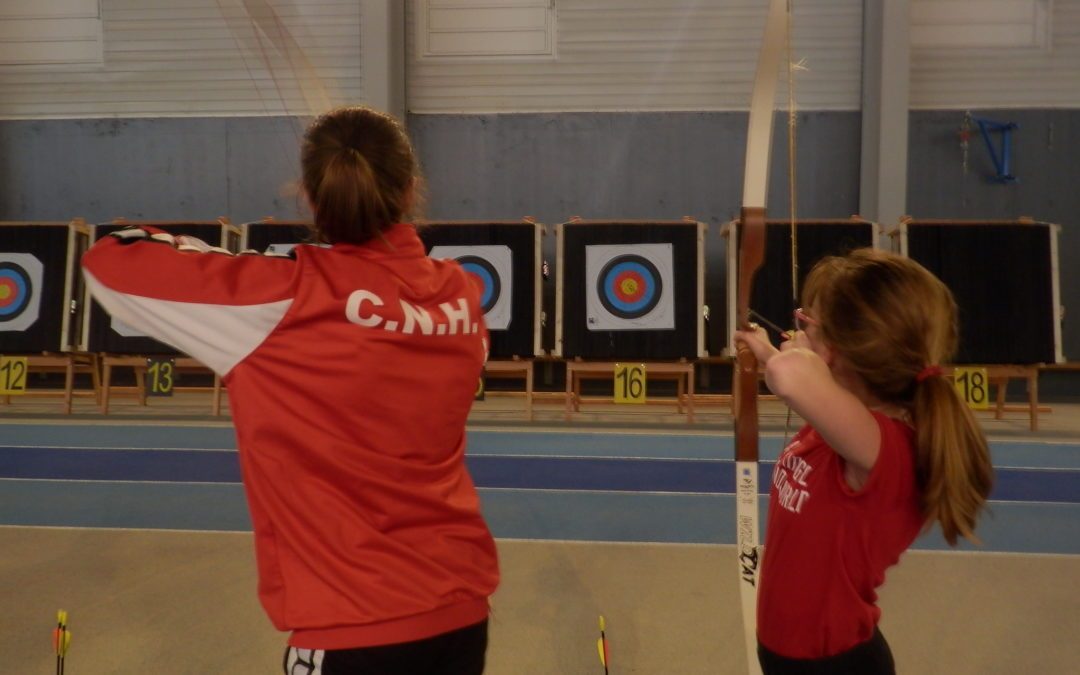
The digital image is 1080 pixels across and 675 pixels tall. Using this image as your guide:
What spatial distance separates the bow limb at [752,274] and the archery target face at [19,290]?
641 centimetres

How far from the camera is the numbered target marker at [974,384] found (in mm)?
5574

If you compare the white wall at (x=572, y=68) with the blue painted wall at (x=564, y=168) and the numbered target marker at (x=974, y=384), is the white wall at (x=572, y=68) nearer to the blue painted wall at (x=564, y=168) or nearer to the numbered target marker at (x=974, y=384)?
the blue painted wall at (x=564, y=168)

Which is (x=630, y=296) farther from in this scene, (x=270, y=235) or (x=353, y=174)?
(x=353, y=174)

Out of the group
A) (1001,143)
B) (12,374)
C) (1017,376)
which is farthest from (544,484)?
(1001,143)

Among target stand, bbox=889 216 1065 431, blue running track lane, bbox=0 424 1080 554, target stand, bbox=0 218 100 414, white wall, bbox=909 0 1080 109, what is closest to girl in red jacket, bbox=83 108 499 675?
blue running track lane, bbox=0 424 1080 554

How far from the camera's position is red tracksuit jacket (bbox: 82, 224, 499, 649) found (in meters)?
0.93

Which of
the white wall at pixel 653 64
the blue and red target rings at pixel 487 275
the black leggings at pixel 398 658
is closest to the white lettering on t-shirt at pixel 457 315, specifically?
the black leggings at pixel 398 658

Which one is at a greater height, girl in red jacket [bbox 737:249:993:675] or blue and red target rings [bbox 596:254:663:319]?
blue and red target rings [bbox 596:254:663:319]

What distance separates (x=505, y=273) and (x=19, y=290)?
3516 millimetres

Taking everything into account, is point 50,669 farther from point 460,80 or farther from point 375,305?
point 460,80

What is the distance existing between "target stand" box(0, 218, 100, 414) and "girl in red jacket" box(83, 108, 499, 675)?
6.36m

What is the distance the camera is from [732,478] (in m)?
4.38

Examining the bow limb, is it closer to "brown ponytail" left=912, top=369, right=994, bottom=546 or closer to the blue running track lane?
"brown ponytail" left=912, top=369, right=994, bottom=546

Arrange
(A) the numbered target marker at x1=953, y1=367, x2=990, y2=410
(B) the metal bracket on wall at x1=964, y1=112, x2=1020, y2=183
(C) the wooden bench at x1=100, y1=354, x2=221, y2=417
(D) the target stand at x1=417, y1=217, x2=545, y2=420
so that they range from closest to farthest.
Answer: (A) the numbered target marker at x1=953, y1=367, x2=990, y2=410 → (C) the wooden bench at x1=100, y1=354, x2=221, y2=417 → (D) the target stand at x1=417, y1=217, x2=545, y2=420 → (B) the metal bracket on wall at x1=964, y1=112, x2=1020, y2=183
